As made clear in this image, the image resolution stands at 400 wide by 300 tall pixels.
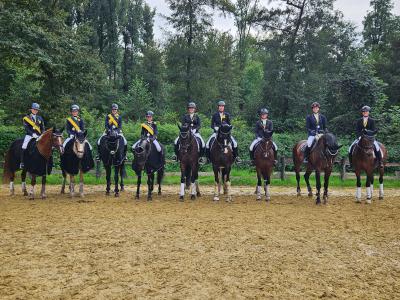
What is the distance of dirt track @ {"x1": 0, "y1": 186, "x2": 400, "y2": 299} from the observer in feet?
17.0

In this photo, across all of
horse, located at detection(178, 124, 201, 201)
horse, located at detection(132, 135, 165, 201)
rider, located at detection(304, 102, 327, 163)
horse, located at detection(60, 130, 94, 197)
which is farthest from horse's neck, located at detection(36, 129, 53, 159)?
rider, located at detection(304, 102, 327, 163)

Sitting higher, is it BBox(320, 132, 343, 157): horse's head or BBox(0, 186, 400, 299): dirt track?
BBox(320, 132, 343, 157): horse's head

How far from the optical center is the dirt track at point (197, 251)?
5.20 metres

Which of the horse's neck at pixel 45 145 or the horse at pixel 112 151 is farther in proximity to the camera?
the horse at pixel 112 151

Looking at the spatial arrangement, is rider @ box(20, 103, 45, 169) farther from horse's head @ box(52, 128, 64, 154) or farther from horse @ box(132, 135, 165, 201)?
horse @ box(132, 135, 165, 201)

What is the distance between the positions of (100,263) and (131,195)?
8591 millimetres

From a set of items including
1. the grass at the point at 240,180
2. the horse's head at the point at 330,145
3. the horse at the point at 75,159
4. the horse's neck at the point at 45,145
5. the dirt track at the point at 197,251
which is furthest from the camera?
the grass at the point at 240,180

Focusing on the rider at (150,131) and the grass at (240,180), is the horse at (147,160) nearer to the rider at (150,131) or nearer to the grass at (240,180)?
the rider at (150,131)

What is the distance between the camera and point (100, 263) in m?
6.18

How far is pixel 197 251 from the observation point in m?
6.98

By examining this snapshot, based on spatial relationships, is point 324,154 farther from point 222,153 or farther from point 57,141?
point 57,141

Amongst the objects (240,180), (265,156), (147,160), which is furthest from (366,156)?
(147,160)

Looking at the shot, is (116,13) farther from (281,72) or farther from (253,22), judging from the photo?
(281,72)

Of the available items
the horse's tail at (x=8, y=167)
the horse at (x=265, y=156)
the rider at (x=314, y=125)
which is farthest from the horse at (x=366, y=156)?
the horse's tail at (x=8, y=167)
